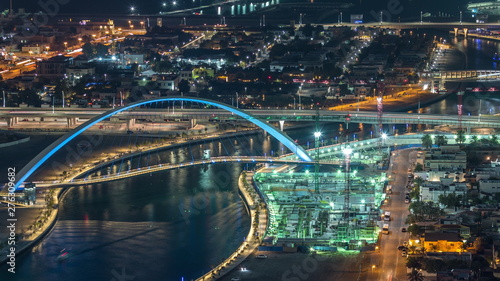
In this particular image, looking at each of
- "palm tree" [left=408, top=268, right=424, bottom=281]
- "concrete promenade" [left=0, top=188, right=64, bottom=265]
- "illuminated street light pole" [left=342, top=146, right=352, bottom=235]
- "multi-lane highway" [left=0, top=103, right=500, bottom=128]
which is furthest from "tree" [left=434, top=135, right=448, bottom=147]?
"palm tree" [left=408, top=268, right=424, bottom=281]

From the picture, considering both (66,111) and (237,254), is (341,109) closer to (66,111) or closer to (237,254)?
(66,111)

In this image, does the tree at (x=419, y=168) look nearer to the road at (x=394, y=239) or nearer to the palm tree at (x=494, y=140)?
the road at (x=394, y=239)

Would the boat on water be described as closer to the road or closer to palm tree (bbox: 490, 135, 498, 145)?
the road

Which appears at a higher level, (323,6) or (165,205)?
(323,6)

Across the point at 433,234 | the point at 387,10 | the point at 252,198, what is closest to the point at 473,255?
the point at 433,234

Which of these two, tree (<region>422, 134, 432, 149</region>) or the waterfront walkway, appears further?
tree (<region>422, 134, 432, 149</region>)

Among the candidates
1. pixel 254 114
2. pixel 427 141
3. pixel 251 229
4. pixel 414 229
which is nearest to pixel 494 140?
pixel 427 141

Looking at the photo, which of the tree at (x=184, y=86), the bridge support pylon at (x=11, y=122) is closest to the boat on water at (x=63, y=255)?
the bridge support pylon at (x=11, y=122)

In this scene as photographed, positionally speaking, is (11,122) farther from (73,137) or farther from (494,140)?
(494,140)
